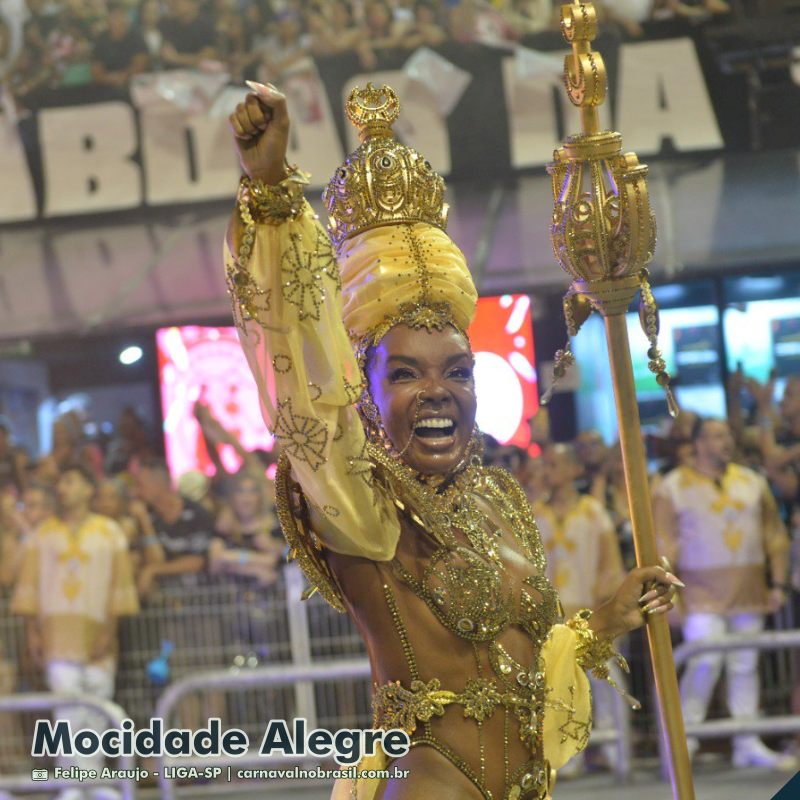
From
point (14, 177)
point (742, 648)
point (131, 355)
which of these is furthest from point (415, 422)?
point (14, 177)

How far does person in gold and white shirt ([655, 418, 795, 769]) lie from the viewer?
25.1 feet

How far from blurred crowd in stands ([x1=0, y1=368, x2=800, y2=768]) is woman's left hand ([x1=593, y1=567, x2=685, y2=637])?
13.4 feet

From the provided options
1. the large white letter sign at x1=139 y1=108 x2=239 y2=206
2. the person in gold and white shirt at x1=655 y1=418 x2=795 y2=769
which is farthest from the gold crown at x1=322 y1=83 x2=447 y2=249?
the large white letter sign at x1=139 y1=108 x2=239 y2=206

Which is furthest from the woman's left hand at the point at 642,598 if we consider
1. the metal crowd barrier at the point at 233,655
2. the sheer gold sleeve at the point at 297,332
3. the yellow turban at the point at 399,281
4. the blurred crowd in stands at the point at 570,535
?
the blurred crowd in stands at the point at 570,535

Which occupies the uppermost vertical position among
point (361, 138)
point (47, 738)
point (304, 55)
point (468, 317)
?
point (304, 55)

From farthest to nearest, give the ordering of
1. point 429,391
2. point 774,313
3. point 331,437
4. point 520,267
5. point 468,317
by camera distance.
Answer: point 520,267, point 774,313, point 468,317, point 429,391, point 331,437

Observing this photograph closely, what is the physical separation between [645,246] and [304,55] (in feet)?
27.6

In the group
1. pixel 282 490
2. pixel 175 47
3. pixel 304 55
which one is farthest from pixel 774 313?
pixel 282 490

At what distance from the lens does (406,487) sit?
10.4ft

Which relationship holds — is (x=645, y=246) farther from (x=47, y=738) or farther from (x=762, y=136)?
(x=762, y=136)

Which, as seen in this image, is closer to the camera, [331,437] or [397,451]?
[331,437]

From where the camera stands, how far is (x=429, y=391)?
317 centimetres

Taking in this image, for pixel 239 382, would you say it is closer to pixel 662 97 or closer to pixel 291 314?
pixel 662 97

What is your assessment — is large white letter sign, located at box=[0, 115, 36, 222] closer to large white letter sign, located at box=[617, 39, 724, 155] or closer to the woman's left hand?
large white letter sign, located at box=[617, 39, 724, 155]
